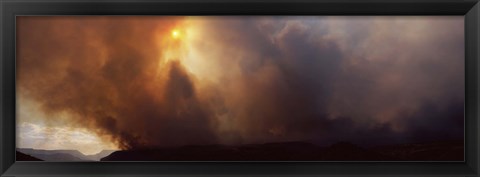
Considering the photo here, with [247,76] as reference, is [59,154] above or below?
below

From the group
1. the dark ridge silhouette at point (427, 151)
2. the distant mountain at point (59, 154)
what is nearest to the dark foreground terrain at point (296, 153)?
the dark ridge silhouette at point (427, 151)

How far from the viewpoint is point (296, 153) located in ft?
5.43

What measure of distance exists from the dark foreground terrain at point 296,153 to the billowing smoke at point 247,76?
0.13 feet

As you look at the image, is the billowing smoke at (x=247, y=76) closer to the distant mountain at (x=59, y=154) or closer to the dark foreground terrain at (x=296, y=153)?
the dark foreground terrain at (x=296, y=153)

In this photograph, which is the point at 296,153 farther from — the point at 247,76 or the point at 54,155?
the point at 54,155

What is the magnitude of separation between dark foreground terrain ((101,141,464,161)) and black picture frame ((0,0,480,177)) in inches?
1.0

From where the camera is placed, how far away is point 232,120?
1653 millimetres

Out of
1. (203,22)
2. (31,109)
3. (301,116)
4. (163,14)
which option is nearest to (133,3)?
(163,14)

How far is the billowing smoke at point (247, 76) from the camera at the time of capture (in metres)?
1.63

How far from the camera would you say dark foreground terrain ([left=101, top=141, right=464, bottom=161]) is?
1652 mm

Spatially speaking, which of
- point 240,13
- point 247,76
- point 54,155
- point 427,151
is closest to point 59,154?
point 54,155

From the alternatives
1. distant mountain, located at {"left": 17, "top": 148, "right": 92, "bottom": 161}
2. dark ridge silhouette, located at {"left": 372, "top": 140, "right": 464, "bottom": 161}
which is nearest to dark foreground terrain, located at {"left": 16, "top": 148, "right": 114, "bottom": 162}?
distant mountain, located at {"left": 17, "top": 148, "right": 92, "bottom": 161}

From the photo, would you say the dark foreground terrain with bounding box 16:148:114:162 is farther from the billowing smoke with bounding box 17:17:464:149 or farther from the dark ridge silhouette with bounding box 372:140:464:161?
the dark ridge silhouette with bounding box 372:140:464:161

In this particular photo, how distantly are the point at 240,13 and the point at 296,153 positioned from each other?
68 cm
